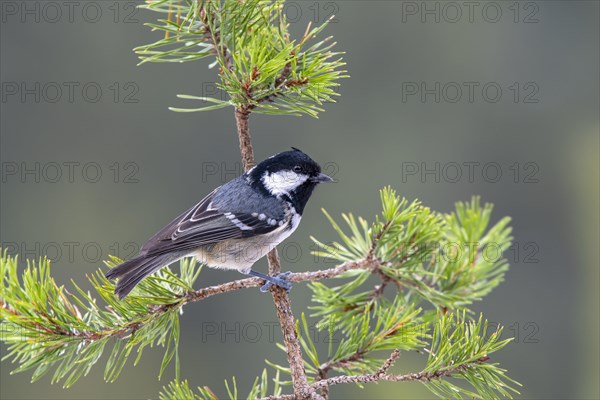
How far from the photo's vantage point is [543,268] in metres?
10.8

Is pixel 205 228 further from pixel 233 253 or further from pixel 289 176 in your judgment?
pixel 289 176

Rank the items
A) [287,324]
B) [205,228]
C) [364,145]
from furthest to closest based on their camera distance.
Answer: [364,145] → [205,228] → [287,324]

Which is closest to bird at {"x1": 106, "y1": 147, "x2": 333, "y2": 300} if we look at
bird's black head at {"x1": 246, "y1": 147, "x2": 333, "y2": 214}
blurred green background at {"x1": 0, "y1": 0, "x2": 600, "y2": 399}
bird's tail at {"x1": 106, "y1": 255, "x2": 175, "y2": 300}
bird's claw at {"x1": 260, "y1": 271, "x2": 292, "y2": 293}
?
bird's black head at {"x1": 246, "y1": 147, "x2": 333, "y2": 214}

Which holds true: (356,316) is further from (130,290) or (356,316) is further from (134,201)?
(134,201)

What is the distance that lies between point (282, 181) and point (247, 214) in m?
0.14

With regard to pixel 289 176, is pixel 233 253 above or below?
below

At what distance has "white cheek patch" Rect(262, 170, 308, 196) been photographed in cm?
209

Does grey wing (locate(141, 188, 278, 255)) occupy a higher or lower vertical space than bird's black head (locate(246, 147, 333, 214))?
lower

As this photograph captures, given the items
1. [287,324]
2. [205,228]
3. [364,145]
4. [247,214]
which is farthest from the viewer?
[364,145]

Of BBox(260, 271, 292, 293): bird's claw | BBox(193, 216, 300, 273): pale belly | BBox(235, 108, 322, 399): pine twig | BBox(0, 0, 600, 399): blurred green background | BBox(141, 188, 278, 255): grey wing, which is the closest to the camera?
BBox(235, 108, 322, 399): pine twig

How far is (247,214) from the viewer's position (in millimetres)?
2152

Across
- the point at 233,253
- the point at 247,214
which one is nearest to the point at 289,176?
the point at 247,214

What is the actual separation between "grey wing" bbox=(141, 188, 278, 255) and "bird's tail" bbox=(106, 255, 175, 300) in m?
0.16

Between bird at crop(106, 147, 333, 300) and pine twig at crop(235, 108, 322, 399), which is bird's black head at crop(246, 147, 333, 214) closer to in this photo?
bird at crop(106, 147, 333, 300)
